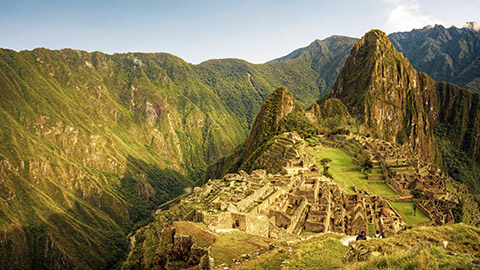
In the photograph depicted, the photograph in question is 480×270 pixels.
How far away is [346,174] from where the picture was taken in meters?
62.7

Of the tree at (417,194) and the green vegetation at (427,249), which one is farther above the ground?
the green vegetation at (427,249)

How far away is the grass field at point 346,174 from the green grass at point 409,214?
400cm

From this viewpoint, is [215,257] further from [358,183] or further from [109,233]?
[109,233]

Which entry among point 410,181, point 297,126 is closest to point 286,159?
point 410,181

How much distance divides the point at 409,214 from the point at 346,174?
1825 cm

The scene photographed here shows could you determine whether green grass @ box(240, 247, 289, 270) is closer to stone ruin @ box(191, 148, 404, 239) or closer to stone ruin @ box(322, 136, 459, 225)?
stone ruin @ box(191, 148, 404, 239)

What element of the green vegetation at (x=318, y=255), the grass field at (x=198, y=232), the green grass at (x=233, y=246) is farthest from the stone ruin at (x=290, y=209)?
the green vegetation at (x=318, y=255)

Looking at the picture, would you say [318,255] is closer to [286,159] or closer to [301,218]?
[301,218]

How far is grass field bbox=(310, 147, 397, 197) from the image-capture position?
54.1m

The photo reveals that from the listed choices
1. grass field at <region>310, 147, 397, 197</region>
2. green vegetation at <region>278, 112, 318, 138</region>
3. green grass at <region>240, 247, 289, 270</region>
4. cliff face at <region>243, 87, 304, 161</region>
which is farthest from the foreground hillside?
cliff face at <region>243, 87, 304, 161</region>

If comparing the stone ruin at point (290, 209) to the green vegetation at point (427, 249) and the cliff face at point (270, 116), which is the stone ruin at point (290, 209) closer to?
the green vegetation at point (427, 249)

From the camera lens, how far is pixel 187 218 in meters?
29.1

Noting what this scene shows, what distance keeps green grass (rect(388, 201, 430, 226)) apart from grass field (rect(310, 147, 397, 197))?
4.00 metres

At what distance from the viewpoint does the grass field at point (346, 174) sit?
5409 centimetres
